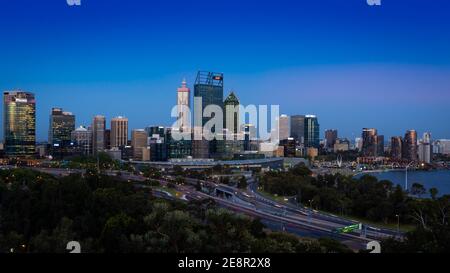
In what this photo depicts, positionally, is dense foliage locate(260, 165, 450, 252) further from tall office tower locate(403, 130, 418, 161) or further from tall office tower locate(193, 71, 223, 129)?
tall office tower locate(193, 71, 223, 129)

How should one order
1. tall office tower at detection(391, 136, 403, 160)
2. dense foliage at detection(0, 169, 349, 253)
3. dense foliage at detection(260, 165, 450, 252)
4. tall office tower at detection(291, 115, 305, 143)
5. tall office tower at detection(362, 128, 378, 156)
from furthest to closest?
tall office tower at detection(391, 136, 403, 160), dense foliage at detection(260, 165, 450, 252), tall office tower at detection(362, 128, 378, 156), tall office tower at detection(291, 115, 305, 143), dense foliage at detection(0, 169, 349, 253)

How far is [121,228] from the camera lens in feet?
13.9

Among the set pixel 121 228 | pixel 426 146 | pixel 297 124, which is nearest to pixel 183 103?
pixel 121 228

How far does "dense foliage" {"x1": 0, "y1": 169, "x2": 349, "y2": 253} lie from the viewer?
3090mm

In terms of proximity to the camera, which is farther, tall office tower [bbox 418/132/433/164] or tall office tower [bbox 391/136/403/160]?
tall office tower [bbox 391/136/403/160]

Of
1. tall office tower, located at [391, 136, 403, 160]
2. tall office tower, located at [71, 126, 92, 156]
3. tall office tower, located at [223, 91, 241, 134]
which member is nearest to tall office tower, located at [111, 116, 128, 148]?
tall office tower, located at [71, 126, 92, 156]

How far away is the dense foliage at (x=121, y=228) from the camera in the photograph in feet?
10.1

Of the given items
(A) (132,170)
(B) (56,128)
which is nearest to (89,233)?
(B) (56,128)

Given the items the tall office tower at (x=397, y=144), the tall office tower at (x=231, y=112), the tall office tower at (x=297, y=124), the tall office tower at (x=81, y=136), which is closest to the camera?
the tall office tower at (x=231, y=112)

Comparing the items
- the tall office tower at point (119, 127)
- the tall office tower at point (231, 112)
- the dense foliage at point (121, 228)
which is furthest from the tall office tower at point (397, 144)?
the tall office tower at point (231, 112)

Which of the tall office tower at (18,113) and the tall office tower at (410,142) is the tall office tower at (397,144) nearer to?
the tall office tower at (410,142)

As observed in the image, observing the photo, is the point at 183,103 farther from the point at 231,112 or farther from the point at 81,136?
the point at 81,136
